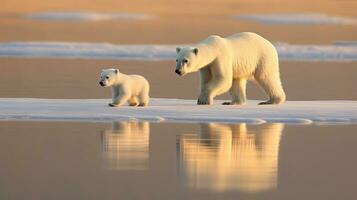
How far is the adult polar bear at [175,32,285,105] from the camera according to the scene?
14.0 m

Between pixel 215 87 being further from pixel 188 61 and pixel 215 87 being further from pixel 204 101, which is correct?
pixel 188 61

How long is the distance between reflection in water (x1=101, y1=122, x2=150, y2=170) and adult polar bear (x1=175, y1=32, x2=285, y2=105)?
161 cm

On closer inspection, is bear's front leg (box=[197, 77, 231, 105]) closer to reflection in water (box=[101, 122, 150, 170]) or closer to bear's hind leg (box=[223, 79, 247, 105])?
bear's hind leg (box=[223, 79, 247, 105])

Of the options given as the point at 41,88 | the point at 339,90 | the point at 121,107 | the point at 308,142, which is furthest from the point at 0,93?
the point at 308,142

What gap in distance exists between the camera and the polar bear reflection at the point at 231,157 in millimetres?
8915

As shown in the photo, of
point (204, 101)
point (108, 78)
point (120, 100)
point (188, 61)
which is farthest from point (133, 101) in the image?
point (188, 61)

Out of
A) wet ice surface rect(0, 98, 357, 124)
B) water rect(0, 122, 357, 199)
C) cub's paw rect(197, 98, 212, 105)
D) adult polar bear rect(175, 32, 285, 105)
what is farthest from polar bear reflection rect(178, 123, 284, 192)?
cub's paw rect(197, 98, 212, 105)

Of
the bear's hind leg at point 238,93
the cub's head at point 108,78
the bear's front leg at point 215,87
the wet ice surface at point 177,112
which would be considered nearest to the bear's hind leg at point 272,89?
the bear's hind leg at point 238,93

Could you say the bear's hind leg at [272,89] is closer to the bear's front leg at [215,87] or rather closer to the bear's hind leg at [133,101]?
the bear's front leg at [215,87]

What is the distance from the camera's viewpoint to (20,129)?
11.9m

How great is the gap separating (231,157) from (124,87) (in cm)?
395

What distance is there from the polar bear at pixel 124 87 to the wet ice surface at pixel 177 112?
0.13 meters

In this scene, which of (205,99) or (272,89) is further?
(272,89)

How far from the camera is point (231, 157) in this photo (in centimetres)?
1016
